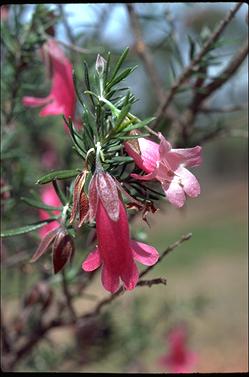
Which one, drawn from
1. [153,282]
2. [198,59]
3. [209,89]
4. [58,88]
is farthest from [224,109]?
[153,282]

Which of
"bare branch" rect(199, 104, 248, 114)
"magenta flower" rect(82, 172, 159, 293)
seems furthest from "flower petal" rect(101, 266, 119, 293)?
"bare branch" rect(199, 104, 248, 114)

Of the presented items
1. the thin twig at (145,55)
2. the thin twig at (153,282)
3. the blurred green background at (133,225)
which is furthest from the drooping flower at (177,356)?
the thin twig at (153,282)

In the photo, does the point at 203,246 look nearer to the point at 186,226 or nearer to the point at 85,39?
the point at 186,226

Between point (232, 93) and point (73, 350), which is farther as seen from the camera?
point (73, 350)

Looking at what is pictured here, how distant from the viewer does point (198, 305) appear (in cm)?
176

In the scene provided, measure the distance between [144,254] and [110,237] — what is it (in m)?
0.05

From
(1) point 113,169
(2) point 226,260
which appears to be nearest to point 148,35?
(1) point 113,169

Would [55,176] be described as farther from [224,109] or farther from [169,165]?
[224,109]

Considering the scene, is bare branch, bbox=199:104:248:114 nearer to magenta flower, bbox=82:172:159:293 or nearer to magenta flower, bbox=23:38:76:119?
magenta flower, bbox=23:38:76:119

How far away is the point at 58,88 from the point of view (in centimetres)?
90

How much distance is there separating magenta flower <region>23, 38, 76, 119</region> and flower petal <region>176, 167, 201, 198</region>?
1.10ft

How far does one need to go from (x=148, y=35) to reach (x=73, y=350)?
2.41ft

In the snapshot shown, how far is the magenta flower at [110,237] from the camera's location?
22.0 inches

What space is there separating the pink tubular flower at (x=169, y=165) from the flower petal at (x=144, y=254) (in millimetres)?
58
